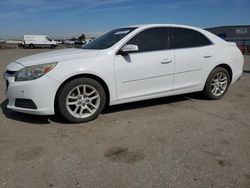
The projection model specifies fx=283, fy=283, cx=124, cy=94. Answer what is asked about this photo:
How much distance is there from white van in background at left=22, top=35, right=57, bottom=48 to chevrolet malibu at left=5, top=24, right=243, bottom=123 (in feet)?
144

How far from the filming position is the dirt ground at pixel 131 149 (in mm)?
2908

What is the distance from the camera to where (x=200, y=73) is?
18.6 ft

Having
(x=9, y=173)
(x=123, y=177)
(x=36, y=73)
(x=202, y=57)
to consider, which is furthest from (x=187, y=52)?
(x=9, y=173)

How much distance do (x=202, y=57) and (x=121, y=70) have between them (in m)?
1.87

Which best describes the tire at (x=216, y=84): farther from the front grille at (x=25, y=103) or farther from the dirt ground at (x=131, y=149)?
the front grille at (x=25, y=103)

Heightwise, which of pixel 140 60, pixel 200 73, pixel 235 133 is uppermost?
pixel 140 60

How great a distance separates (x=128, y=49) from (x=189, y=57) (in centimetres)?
141

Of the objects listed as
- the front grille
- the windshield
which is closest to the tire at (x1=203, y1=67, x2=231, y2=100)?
the windshield

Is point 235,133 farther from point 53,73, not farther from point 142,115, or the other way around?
point 53,73

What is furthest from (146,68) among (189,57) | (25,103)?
(25,103)

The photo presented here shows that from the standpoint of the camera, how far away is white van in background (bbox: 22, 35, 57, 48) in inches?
1858

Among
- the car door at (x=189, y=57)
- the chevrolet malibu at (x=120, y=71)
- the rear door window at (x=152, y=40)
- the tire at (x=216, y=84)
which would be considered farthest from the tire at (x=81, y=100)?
the tire at (x=216, y=84)

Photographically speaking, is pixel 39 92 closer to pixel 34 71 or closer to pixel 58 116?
pixel 34 71

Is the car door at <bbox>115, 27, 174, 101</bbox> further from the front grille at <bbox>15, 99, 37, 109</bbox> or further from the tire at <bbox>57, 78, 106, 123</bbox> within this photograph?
the front grille at <bbox>15, 99, 37, 109</bbox>
